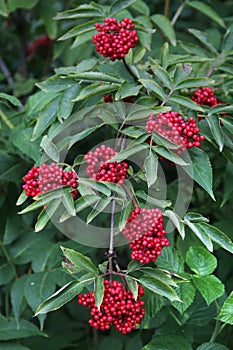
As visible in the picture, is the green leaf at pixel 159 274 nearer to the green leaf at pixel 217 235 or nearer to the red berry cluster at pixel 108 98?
the green leaf at pixel 217 235

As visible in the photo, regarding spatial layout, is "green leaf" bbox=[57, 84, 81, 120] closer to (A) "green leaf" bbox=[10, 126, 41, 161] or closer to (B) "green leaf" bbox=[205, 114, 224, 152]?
(A) "green leaf" bbox=[10, 126, 41, 161]

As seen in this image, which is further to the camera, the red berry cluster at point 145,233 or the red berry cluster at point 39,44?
the red berry cluster at point 39,44

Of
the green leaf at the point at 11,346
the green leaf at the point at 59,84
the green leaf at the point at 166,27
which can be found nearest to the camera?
the green leaf at the point at 59,84

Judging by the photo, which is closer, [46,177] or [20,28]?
[46,177]

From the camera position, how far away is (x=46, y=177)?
1054 mm

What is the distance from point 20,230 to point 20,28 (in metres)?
0.94

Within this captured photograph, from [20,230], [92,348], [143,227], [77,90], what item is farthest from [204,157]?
[92,348]

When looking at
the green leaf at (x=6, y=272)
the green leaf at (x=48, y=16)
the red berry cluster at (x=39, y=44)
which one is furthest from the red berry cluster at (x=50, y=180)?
the red berry cluster at (x=39, y=44)

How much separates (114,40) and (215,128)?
1.01 feet

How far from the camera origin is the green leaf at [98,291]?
0.98 m

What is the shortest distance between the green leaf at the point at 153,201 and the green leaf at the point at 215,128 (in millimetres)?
196

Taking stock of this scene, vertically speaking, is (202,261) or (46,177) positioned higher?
(46,177)

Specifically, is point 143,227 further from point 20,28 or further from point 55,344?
point 20,28

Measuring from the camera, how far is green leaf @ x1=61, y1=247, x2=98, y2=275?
1.06m
